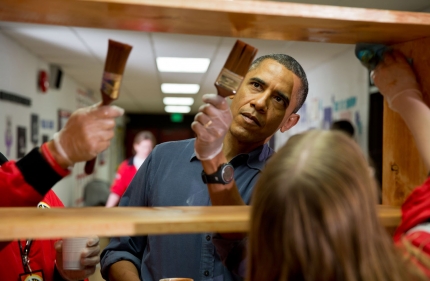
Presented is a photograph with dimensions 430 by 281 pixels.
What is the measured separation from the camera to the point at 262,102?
4.31ft

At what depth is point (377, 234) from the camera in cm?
68

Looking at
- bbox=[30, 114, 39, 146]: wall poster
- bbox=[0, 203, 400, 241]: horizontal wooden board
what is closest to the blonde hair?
bbox=[0, 203, 400, 241]: horizontal wooden board

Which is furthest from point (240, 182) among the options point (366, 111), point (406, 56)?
point (366, 111)

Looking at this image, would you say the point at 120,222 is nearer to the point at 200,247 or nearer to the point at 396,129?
the point at 200,247

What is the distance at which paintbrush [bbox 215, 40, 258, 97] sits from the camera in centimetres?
88

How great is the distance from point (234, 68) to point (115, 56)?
240 millimetres

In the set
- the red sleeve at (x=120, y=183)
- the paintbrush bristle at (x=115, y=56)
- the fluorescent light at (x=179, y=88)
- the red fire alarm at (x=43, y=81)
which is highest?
the fluorescent light at (x=179, y=88)

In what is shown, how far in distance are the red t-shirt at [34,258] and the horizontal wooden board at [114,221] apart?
46cm

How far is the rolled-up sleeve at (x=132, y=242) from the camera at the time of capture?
4.42 feet

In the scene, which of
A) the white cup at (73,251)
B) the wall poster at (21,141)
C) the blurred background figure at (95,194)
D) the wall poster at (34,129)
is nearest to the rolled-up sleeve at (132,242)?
the white cup at (73,251)

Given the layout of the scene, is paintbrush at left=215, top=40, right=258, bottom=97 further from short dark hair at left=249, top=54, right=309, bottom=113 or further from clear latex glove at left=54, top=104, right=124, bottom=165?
short dark hair at left=249, top=54, right=309, bottom=113

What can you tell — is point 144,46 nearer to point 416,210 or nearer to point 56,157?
point 56,157

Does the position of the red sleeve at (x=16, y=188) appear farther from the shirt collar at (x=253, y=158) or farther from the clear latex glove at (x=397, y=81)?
the clear latex glove at (x=397, y=81)

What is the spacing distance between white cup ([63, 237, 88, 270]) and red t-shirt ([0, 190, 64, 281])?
232mm
